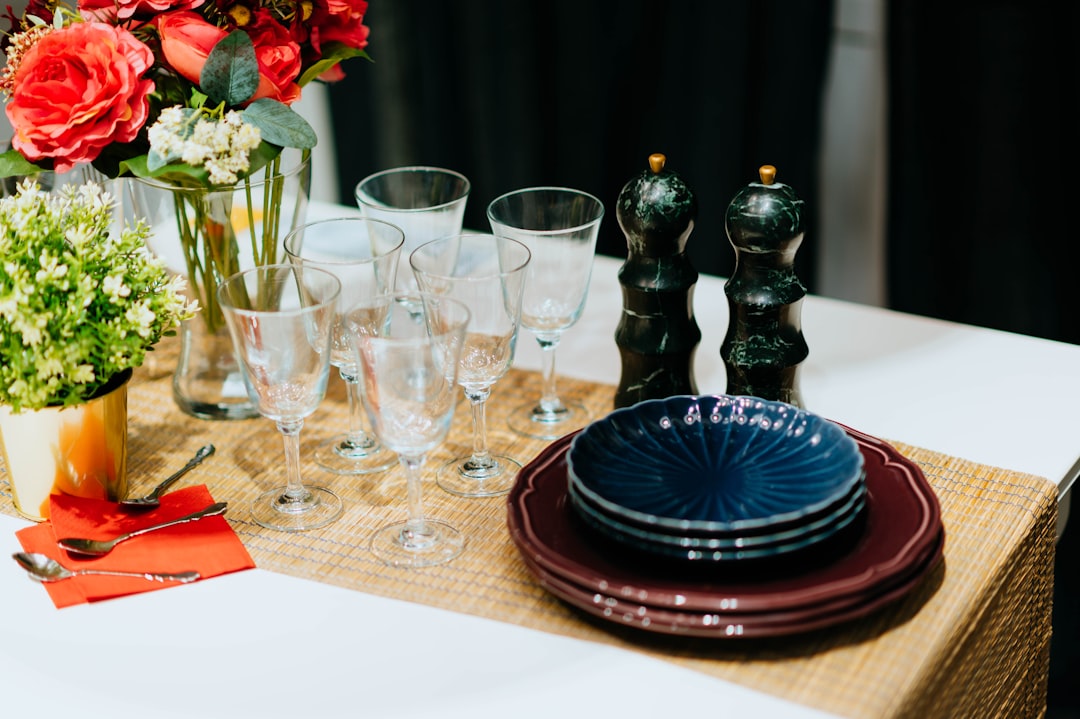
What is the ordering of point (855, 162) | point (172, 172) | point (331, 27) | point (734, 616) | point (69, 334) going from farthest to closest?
point (855, 162)
point (331, 27)
point (172, 172)
point (69, 334)
point (734, 616)

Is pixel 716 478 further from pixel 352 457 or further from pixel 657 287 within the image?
pixel 352 457

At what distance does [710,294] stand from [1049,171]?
89 cm

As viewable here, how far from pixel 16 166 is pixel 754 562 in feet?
2.55

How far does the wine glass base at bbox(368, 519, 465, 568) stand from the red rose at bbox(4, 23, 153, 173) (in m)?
0.44

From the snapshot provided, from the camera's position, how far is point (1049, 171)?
2.10 m

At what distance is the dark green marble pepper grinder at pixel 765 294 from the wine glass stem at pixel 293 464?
43cm

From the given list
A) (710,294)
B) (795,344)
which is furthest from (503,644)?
(710,294)

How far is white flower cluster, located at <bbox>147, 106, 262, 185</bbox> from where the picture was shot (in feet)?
3.51

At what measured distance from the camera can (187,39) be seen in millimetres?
1099

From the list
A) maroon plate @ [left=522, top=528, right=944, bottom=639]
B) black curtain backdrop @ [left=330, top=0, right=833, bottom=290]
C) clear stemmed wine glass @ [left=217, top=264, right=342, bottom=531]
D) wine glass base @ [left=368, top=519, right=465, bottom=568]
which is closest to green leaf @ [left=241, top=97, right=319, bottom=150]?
clear stemmed wine glass @ [left=217, top=264, right=342, bottom=531]

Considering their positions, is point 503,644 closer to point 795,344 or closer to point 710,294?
point 795,344

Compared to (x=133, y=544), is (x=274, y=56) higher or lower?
higher

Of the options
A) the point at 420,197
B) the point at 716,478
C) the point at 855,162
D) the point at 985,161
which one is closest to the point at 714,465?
the point at 716,478

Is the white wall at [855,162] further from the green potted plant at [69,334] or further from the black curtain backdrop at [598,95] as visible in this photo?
the green potted plant at [69,334]
